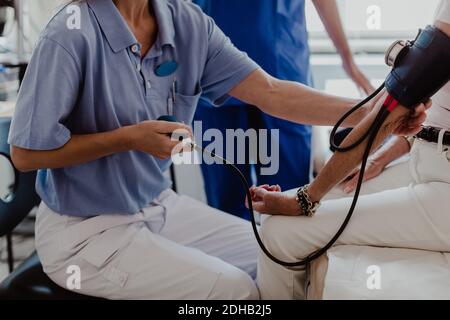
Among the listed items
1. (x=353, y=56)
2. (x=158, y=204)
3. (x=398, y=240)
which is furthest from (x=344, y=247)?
(x=353, y=56)

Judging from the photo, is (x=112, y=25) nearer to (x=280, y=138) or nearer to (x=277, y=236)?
(x=277, y=236)

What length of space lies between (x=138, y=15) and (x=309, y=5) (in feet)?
1.48

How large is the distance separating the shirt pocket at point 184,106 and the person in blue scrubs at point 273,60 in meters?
0.26

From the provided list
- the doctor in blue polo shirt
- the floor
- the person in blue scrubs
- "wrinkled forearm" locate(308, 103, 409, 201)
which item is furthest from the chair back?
"wrinkled forearm" locate(308, 103, 409, 201)

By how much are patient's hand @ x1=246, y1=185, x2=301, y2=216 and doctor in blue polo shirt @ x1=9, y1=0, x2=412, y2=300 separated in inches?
5.2

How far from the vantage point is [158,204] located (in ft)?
3.48

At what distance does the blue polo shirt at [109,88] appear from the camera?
813 millimetres

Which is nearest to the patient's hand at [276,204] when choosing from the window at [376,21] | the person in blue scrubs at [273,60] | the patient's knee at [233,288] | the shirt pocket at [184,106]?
the patient's knee at [233,288]

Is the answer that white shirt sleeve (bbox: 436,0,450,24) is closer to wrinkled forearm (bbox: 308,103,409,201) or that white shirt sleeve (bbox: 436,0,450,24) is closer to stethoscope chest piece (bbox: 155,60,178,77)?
wrinkled forearm (bbox: 308,103,409,201)

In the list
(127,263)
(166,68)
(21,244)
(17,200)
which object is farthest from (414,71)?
(21,244)

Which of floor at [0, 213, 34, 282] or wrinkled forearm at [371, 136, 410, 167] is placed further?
floor at [0, 213, 34, 282]

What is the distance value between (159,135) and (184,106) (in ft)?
0.75

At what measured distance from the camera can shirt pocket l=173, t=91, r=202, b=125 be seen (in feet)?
3.34

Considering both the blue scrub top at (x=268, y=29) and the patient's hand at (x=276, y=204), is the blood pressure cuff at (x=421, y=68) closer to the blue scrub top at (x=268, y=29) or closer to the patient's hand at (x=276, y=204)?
the patient's hand at (x=276, y=204)
